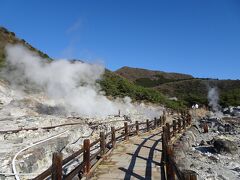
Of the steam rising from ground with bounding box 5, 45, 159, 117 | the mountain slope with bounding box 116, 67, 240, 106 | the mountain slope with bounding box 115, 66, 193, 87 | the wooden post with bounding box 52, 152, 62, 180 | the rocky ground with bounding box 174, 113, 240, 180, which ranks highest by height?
the mountain slope with bounding box 115, 66, 193, 87

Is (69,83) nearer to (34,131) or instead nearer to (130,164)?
(34,131)

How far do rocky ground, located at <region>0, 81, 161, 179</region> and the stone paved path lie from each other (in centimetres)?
206

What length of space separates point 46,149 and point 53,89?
56.3 ft

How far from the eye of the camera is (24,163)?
435 inches

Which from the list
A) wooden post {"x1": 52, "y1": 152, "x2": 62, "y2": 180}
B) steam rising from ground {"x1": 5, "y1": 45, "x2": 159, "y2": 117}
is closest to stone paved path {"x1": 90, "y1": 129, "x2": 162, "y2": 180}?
wooden post {"x1": 52, "y1": 152, "x2": 62, "y2": 180}

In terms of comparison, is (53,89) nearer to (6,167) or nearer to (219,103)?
(6,167)

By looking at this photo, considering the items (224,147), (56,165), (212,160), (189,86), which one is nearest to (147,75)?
(189,86)

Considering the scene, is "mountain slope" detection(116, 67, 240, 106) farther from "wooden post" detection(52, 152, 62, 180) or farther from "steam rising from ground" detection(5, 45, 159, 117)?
"wooden post" detection(52, 152, 62, 180)

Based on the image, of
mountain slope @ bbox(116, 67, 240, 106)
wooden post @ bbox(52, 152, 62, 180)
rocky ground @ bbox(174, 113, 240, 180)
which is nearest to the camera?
wooden post @ bbox(52, 152, 62, 180)

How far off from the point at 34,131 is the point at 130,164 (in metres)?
8.56

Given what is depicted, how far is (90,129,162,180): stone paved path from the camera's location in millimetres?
9352

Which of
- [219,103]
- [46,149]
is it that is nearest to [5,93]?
[46,149]

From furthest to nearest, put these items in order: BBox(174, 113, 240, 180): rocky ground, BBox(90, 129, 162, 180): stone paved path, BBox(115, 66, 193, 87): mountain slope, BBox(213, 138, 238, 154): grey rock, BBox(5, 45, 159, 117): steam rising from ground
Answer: BBox(115, 66, 193, 87): mountain slope
BBox(5, 45, 159, 117): steam rising from ground
BBox(213, 138, 238, 154): grey rock
BBox(174, 113, 240, 180): rocky ground
BBox(90, 129, 162, 180): stone paved path

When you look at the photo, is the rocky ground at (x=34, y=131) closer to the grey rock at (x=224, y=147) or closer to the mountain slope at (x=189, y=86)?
the grey rock at (x=224, y=147)
